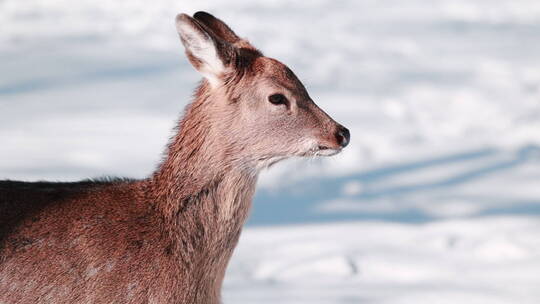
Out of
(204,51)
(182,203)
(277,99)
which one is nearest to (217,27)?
(204,51)

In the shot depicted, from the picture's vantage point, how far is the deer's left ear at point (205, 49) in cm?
792

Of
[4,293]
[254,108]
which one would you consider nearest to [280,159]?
[254,108]

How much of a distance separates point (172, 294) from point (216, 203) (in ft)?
2.70

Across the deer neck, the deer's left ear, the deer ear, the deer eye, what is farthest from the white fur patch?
the deer ear

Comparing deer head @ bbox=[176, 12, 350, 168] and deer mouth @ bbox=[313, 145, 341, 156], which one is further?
deer mouth @ bbox=[313, 145, 341, 156]

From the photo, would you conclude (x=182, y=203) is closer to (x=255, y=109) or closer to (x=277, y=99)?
(x=255, y=109)

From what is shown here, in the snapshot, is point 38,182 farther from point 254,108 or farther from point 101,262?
point 254,108

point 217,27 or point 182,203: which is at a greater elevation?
point 217,27

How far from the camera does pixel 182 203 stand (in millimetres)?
8211

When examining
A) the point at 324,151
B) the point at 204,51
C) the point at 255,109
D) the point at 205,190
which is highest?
the point at 204,51

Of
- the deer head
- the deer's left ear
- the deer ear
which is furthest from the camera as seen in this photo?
the deer ear

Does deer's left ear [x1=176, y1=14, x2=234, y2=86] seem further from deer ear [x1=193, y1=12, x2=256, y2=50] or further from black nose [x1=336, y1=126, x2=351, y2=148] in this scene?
black nose [x1=336, y1=126, x2=351, y2=148]

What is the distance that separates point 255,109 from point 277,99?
0.20 meters

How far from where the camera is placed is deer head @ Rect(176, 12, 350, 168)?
8094mm
